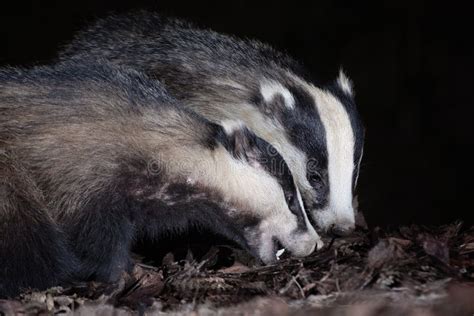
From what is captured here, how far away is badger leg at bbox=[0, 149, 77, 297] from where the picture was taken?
11.6ft

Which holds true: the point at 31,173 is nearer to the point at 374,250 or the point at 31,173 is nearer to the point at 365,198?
the point at 374,250

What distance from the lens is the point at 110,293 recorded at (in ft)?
11.1

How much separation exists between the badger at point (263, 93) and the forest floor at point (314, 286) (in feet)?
2.44

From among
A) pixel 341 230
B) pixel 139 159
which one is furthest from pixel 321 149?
pixel 139 159

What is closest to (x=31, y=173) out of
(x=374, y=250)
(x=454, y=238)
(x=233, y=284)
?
(x=233, y=284)

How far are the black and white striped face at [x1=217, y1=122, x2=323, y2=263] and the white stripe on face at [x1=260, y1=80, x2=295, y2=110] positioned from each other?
731 mm

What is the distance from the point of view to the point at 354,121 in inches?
187

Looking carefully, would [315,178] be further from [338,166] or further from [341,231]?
[341,231]

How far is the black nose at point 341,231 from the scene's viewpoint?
421 cm

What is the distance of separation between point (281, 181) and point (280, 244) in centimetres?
29

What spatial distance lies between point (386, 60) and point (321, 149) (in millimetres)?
2687

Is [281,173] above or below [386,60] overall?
below

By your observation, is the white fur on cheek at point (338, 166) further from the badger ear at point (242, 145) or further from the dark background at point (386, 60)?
the dark background at point (386, 60)

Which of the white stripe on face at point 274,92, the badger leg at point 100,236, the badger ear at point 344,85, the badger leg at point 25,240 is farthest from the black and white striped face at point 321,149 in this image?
the badger leg at point 25,240
